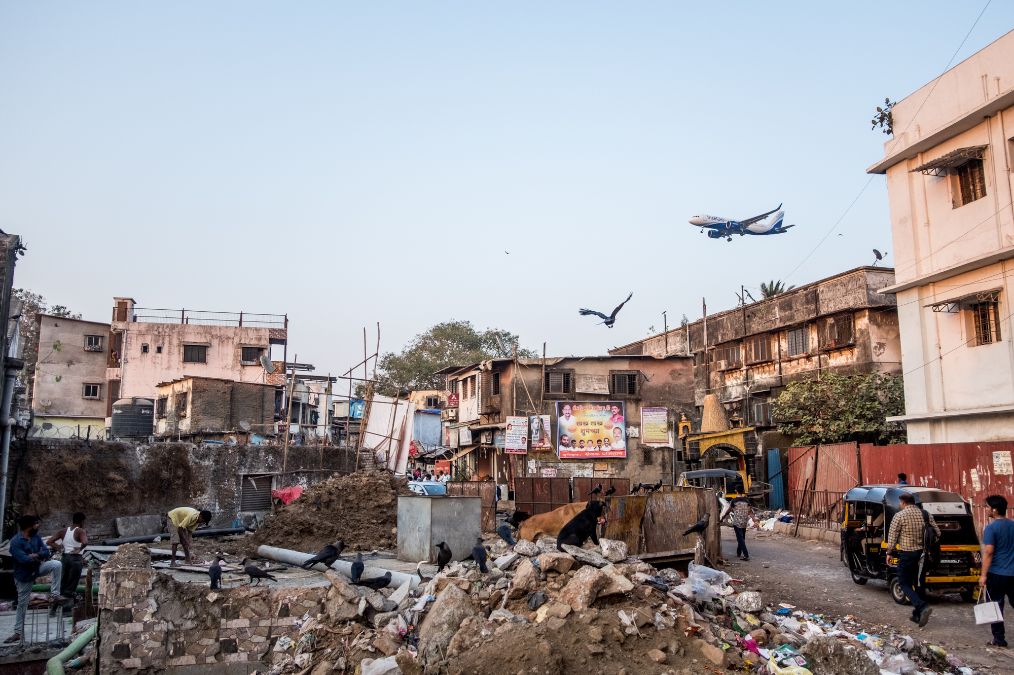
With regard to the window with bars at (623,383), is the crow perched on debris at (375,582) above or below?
below

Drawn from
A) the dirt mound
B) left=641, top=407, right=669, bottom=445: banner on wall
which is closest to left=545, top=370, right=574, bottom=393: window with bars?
left=641, top=407, right=669, bottom=445: banner on wall

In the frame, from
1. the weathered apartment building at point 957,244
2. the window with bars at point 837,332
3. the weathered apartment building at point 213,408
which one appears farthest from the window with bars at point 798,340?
the weathered apartment building at point 213,408

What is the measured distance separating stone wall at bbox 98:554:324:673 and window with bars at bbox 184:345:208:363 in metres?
31.4

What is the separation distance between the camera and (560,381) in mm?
30188

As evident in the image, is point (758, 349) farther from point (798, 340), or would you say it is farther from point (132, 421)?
point (132, 421)

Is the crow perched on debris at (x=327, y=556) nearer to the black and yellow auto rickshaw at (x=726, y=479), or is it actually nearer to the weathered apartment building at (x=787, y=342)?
the black and yellow auto rickshaw at (x=726, y=479)

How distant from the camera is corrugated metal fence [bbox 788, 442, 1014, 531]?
1538 centimetres

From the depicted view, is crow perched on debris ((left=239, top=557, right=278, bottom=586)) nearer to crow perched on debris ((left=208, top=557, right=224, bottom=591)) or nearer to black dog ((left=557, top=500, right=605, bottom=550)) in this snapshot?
crow perched on debris ((left=208, top=557, right=224, bottom=591))

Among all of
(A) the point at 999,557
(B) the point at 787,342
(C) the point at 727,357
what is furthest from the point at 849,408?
(A) the point at 999,557

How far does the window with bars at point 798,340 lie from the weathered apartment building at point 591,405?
4090 millimetres

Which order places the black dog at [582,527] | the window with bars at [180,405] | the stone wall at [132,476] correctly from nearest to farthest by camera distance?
1. the black dog at [582,527]
2. the stone wall at [132,476]
3. the window with bars at [180,405]

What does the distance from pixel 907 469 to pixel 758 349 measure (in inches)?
623

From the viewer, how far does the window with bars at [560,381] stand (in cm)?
3012

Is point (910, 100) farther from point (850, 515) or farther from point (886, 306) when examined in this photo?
point (850, 515)
